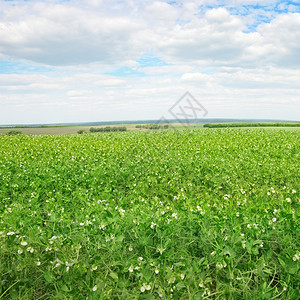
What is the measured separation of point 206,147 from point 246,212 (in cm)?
844

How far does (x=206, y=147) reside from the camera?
12.9 m

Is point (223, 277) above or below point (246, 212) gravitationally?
below

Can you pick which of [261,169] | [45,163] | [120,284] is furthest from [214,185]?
[45,163]

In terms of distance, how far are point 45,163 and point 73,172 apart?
2.17 m

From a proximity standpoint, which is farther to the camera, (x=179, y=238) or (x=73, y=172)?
(x=73, y=172)

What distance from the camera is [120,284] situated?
3148 mm

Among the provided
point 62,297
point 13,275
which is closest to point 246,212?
point 62,297

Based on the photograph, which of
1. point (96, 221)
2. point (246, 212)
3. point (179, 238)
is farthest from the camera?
point (246, 212)

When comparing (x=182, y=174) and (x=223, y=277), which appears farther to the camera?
(x=182, y=174)

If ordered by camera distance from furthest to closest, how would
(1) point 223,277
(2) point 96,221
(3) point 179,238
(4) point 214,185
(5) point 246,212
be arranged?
1. (4) point 214,185
2. (5) point 246,212
3. (2) point 96,221
4. (3) point 179,238
5. (1) point 223,277

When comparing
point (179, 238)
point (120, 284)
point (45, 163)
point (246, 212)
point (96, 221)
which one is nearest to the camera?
point (120, 284)

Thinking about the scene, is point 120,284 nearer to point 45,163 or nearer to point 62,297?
point 62,297

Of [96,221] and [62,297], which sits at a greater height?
[96,221]

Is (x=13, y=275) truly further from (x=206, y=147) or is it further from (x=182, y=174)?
(x=206, y=147)
